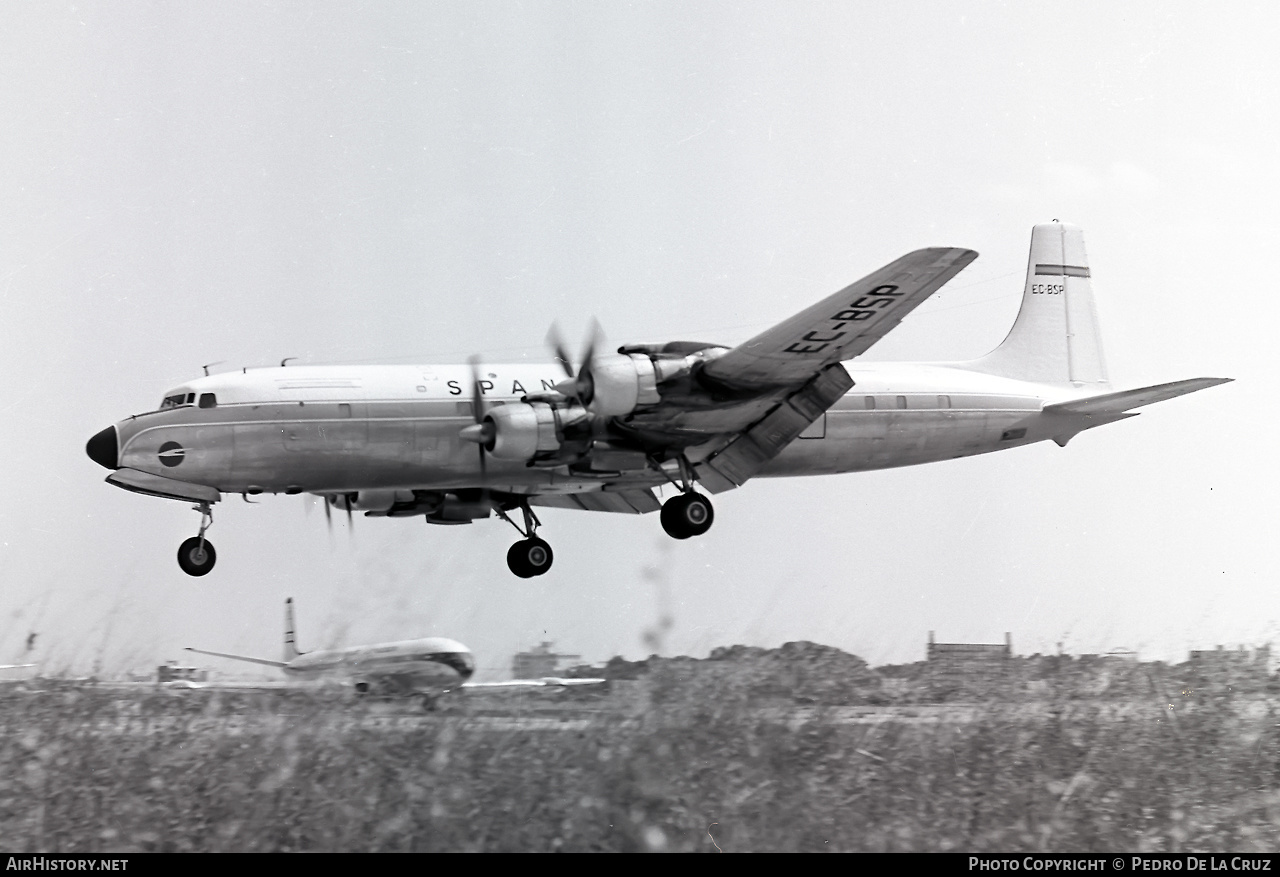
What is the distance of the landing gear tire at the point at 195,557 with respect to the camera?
23594mm

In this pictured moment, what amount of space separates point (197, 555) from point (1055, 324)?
18.5 metres

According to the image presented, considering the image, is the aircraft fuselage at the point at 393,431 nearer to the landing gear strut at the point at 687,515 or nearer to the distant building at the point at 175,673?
the landing gear strut at the point at 687,515

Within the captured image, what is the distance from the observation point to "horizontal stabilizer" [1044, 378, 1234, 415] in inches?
969

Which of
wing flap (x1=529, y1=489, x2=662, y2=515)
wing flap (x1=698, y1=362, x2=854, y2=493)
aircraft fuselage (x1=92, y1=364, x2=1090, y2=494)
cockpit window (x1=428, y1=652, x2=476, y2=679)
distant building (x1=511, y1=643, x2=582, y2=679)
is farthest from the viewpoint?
wing flap (x1=529, y1=489, x2=662, y2=515)

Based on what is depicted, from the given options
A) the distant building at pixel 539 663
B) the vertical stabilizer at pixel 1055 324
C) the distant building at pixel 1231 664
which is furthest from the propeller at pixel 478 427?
the distant building at pixel 1231 664

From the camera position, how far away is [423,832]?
16.8 m

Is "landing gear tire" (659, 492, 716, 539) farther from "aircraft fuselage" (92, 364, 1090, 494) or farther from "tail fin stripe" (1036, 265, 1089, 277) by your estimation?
"tail fin stripe" (1036, 265, 1089, 277)

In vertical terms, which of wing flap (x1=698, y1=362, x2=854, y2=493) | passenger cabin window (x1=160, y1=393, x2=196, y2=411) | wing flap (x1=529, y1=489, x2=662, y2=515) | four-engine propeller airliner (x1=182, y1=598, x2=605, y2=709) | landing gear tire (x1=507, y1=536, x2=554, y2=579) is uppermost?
passenger cabin window (x1=160, y1=393, x2=196, y2=411)

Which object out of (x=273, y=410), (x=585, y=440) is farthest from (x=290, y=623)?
(x=585, y=440)

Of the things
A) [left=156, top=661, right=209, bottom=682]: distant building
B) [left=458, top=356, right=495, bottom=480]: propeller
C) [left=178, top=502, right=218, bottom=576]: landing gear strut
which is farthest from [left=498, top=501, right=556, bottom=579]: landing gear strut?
[left=156, top=661, right=209, bottom=682]: distant building

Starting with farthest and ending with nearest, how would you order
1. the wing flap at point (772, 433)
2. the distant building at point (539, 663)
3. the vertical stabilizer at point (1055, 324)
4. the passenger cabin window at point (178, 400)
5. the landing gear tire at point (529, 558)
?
the vertical stabilizer at point (1055, 324) → the landing gear tire at point (529, 558) → the passenger cabin window at point (178, 400) → the wing flap at point (772, 433) → the distant building at point (539, 663)

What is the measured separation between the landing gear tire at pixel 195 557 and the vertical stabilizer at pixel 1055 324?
15333 millimetres

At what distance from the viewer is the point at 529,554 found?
27.1 metres

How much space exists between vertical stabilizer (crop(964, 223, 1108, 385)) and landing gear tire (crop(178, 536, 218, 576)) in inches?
604
